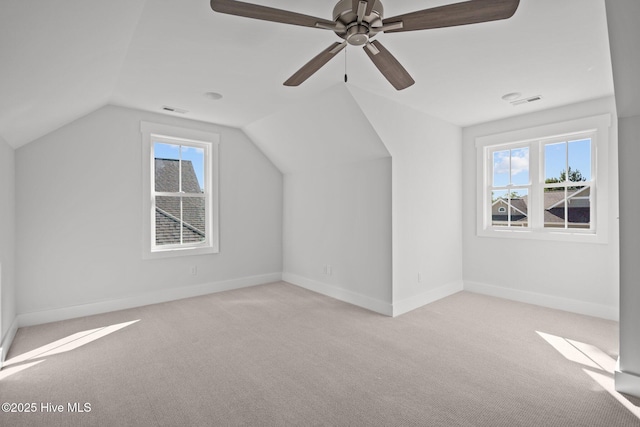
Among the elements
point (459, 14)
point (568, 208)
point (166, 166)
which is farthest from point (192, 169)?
point (568, 208)

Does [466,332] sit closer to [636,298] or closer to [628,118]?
[636,298]

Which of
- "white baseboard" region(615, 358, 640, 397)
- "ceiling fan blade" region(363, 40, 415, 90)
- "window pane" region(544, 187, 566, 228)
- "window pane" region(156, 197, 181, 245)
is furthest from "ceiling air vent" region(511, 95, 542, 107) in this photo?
"window pane" region(156, 197, 181, 245)

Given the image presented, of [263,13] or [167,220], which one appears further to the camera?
[167,220]

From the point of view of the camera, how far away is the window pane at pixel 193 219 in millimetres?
4602

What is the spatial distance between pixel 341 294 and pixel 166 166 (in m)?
3.06

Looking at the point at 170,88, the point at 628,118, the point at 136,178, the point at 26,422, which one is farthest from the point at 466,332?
the point at 136,178

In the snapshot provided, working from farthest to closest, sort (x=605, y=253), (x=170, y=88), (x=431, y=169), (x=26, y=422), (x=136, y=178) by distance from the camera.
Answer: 1. (x=431, y=169)
2. (x=136, y=178)
3. (x=605, y=253)
4. (x=170, y=88)
5. (x=26, y=422)

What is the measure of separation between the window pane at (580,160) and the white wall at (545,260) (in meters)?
0.26

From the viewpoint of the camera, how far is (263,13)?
1.54m

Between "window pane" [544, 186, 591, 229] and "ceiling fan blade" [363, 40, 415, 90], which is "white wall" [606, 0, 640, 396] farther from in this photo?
"window pane" [544, 186, 591, 229]

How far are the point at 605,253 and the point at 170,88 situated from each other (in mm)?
5216

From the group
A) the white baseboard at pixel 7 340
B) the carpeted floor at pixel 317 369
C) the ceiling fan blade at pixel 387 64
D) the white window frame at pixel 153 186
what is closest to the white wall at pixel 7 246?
the white baseboard at pixel 7 340

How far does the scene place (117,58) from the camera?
251 centimetres

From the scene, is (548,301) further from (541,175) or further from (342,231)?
(342,231)
